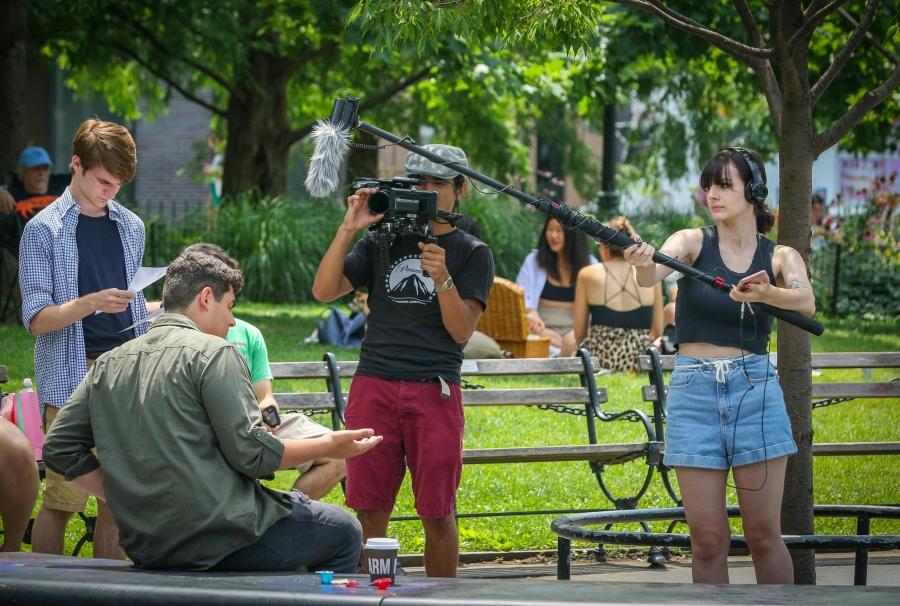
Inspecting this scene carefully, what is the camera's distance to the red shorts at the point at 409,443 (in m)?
5.34

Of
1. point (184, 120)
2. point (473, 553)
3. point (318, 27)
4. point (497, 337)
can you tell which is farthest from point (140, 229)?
point (184, 120)

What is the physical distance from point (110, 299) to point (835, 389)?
4.83 m

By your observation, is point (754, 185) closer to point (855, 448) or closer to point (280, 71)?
point (855, 448)

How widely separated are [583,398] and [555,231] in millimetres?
4504

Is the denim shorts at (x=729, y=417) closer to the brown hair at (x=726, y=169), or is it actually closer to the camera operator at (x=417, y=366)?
the brown hair at (x=726, y=169)

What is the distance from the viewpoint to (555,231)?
12289 millimetres

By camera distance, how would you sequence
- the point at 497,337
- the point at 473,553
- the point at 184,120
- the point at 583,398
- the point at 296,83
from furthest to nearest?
1. the point at 184,120
2. the point at 296,83
3. the point at 497,337
4. the point at 583,398
5. the point at 473,553

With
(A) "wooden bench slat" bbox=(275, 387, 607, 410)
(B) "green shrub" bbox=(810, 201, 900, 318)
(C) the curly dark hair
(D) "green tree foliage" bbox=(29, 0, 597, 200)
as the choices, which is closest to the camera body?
(A) "wooden bench slat" bbox=(275, 387, 607, 410)

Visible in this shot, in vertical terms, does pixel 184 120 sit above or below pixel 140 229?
above

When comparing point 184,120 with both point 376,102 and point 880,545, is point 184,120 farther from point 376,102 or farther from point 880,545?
point 880,545

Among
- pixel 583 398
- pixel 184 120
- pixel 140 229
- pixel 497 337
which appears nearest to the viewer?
pixel 140 229

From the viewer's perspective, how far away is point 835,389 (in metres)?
8.28

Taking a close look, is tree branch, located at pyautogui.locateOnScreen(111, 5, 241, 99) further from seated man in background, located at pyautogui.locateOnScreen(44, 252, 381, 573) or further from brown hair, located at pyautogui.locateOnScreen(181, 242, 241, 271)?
seated man in background, located at pyautogui.locateOnScreen(44, 252, 381, 573)

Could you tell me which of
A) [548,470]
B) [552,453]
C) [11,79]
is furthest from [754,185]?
[11,79]
